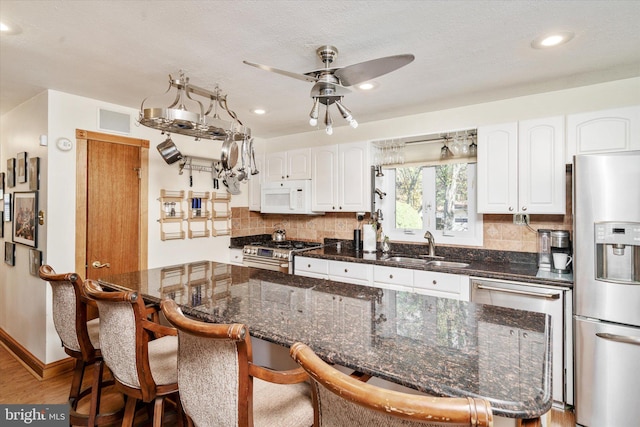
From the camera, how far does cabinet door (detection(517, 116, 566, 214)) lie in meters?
2.50

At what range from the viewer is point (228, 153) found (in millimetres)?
2139

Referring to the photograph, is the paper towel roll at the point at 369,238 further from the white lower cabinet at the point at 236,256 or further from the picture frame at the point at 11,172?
the picture frame at the point at 11,172

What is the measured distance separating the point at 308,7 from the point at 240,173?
1.13 m

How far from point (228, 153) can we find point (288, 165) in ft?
6.74

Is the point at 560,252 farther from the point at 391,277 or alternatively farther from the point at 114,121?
the point at 114,121

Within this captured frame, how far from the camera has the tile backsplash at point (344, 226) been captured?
2828mm

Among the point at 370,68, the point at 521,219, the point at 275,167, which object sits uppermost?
the point at 370,68

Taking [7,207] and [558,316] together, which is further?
[7,207]

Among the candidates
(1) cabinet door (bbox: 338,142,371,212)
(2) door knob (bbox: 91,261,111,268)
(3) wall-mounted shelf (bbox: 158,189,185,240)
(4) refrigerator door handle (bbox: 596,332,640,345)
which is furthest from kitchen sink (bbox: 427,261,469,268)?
(2) door knob (bbox: 91,261,111,268)

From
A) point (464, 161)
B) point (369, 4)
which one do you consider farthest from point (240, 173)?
point (464, 161)

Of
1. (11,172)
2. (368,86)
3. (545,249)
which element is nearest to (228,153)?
(368,86)

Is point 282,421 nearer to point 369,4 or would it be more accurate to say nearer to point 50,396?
point 369,4

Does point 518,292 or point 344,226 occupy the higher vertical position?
point 344,226

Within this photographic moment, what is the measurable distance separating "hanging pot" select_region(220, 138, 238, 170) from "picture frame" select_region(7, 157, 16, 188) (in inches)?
105
